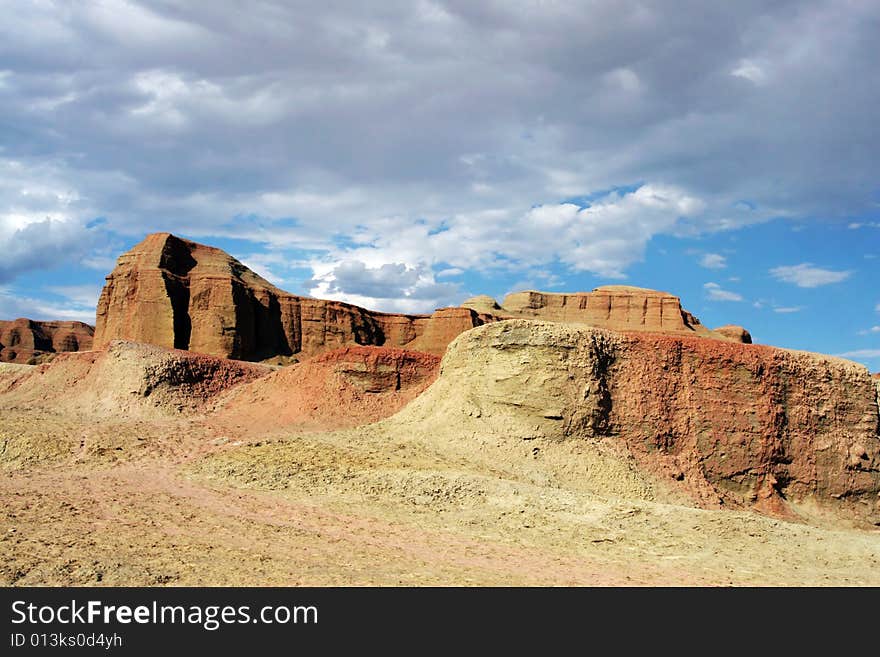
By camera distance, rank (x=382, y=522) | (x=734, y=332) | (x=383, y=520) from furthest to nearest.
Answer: (x=734, y=332)
(x=383, y=520)
(x=382, y=522)

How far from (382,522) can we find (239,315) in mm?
43789

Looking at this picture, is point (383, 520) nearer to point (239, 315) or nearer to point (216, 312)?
point (216, 312)

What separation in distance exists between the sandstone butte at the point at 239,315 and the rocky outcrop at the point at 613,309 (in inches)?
6.0

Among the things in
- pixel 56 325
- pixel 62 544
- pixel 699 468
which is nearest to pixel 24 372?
pixel 62 544

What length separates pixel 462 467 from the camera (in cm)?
1453

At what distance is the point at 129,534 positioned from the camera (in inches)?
372

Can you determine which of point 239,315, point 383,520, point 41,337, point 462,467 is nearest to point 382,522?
point 383,520

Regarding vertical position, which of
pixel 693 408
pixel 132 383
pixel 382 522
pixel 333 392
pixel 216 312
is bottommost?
pixel 382 522

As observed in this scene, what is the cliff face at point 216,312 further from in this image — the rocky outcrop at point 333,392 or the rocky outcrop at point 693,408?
the rocky outcrop at point 693,408

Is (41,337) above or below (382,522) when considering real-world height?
above

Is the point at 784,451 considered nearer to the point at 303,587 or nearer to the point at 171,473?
the point at 303,587

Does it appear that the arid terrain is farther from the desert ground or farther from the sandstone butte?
the sandstone butte

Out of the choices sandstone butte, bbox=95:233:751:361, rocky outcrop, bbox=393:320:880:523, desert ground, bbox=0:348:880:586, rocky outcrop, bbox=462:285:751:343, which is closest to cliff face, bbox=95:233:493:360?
sandstone butte, bbox=95:233:751:361

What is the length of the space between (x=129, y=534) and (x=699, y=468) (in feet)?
40.5
